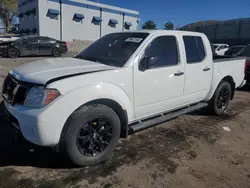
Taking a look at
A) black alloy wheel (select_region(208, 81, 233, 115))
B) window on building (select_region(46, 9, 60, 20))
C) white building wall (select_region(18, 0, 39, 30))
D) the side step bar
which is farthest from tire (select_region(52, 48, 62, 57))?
white building wall (select_region(18, 0, 39, 30))

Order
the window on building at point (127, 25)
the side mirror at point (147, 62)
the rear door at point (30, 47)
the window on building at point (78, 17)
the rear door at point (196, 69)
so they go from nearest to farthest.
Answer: the side mirror at point (147, 62)
the rear door at point (196, 69)
the rear door at point (30, 47)
the window on building at point (78, 17)
the window on building at point (127, 25)

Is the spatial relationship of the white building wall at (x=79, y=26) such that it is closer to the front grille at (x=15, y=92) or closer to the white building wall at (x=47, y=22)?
the white building wall at (x=47, y=22)

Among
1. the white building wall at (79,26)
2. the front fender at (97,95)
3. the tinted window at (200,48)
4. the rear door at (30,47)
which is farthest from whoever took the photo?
the white building wall at (79,26)

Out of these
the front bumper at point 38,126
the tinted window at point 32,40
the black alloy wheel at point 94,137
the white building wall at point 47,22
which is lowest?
the black alloy wheel at point 94,137

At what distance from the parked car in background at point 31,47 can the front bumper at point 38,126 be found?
1478 cm

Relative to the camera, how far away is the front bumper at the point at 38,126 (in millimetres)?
2539

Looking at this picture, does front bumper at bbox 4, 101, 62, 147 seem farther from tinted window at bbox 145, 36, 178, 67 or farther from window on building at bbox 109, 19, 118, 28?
window on building at bbox 109, 19, 118, 28

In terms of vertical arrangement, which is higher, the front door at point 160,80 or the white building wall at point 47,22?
the white building wall at point 47,22

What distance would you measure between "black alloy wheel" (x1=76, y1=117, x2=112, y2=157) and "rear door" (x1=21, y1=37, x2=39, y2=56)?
1509 centimetres

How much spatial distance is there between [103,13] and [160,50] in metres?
37.3

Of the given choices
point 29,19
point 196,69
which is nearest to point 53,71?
point 196,69

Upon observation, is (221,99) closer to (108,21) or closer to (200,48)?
(200,48)

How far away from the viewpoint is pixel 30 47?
16.4 metres

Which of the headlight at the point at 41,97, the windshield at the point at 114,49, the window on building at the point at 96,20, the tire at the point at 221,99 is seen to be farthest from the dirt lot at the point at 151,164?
the window on building at the point at 96,20
